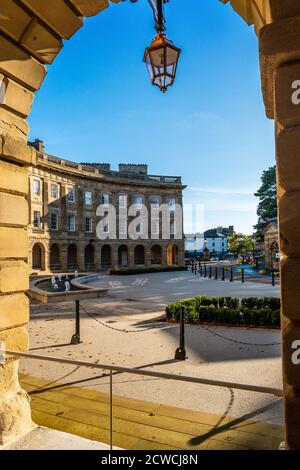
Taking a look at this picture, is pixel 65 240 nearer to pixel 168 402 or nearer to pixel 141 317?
pixel 141 317

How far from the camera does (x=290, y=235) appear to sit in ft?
5.92

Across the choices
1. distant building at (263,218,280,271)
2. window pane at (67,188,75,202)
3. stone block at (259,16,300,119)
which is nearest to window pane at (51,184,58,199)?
window pane at (67,188,75,202)

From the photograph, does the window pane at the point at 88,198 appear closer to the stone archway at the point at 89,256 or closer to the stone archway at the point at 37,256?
the stone archway at the point at 89,256

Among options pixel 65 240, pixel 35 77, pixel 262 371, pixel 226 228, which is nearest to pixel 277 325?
pixel 262 371

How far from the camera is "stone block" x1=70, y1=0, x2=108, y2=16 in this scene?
354 cm

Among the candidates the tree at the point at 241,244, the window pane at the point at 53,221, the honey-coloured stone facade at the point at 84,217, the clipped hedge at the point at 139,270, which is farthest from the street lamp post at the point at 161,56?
the tree at the point at 241,244

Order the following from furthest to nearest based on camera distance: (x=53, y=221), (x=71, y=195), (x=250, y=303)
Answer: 1. (x=71, y=195)
2. (x=53, y=221)
3. (x=250, y=303)

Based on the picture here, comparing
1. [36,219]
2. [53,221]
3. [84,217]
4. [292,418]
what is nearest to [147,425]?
[292,418]

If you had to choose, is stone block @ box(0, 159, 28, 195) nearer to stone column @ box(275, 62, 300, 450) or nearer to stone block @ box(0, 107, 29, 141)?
stone block @ box(0, 107, 29, 141)

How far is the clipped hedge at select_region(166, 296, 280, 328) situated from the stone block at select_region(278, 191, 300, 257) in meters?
8.08

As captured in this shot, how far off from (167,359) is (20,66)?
21.3ft

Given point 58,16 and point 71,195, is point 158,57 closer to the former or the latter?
point 58,16

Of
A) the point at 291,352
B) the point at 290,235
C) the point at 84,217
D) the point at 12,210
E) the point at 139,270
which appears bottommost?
the point at 139,270

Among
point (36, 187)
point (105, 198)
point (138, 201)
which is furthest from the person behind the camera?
point (138, 201)
